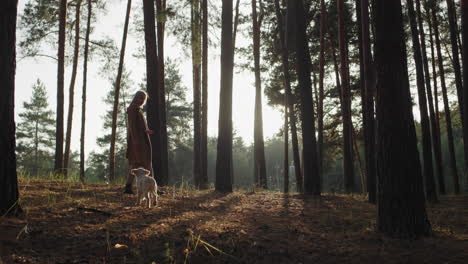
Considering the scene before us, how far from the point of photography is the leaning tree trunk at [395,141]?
4.76 metres

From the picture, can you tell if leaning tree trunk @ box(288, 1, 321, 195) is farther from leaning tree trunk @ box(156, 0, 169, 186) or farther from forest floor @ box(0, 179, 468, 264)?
leaning tree trunk @ box(156, 0, 169, 186)

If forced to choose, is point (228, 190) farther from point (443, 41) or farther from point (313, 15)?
point (443, 41)

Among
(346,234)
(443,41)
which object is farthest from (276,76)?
(346,234)

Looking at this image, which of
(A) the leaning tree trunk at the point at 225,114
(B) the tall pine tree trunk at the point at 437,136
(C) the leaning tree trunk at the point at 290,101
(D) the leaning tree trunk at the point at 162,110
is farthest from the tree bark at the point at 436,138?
(D) the leaning tree trunk at the point at 162,110

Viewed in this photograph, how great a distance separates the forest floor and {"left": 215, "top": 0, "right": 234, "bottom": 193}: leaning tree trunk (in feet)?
10.6

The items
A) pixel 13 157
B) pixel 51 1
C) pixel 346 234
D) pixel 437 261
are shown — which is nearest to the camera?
pixel 437 261

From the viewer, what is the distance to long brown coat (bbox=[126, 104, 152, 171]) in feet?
22.4

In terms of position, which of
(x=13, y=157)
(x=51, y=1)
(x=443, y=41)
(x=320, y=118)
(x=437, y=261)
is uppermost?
(x=51, y=1)

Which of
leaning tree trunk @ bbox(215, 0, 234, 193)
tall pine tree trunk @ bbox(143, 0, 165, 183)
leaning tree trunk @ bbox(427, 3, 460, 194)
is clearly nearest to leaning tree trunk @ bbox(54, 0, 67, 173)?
tall pine tree trunk @ bbox(143, 0, 165, 183)

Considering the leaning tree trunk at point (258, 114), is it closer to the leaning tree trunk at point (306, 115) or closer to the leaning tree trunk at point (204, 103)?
the leaning tree trunk at point (204, 103)

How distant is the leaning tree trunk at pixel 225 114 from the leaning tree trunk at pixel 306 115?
7.60ft

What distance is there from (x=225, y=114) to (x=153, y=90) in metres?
2.27

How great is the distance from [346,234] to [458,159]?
64.7 meters

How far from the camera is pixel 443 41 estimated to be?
16.9 metres
